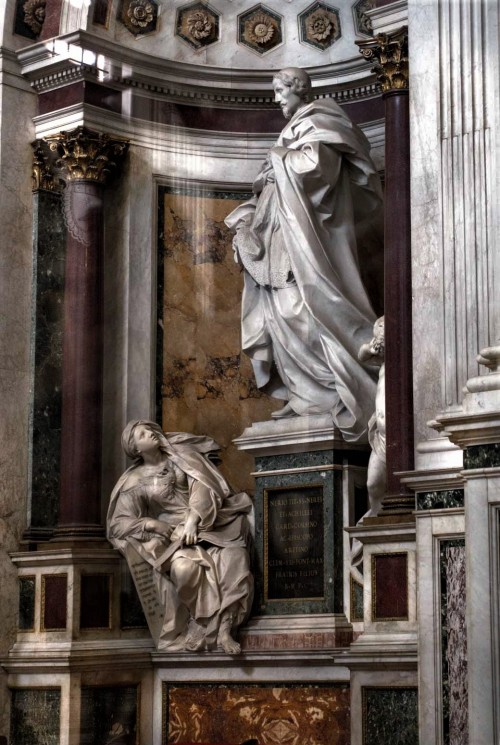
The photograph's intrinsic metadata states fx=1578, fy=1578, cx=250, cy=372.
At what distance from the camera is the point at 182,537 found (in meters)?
12.0

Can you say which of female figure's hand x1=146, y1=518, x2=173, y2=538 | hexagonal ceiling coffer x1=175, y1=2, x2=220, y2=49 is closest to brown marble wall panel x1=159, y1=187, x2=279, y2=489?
female figure's hand x1=146, y1=518, x2=173, y2=538

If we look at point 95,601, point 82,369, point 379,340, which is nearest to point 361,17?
point 379,340

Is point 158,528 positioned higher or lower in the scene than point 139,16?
lower

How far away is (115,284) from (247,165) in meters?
1.55

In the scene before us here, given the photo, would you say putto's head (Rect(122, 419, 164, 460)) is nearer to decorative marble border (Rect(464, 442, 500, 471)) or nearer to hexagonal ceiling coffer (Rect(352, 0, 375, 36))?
hexagonal ceiling coffer (Rect(352, 0, 375, 36))

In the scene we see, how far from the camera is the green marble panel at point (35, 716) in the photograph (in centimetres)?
1216

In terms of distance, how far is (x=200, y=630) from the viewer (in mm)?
11883

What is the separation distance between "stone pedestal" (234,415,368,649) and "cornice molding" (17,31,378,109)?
9.97 feet

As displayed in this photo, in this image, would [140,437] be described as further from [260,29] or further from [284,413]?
[260,29]

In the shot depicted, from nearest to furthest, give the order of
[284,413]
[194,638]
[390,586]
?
[390,586], [194,638], [284,413]

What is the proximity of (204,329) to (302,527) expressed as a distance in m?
2.35

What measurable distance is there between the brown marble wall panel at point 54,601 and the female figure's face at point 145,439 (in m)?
1.17

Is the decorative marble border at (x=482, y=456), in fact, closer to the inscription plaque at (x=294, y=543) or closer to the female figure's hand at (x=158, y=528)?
the inscription plaque at (x=294, y=543)

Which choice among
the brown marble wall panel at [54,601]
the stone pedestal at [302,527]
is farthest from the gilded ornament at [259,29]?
the brown marble wall panel at [54,601]
